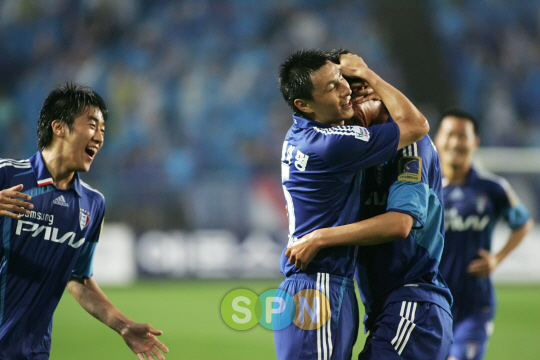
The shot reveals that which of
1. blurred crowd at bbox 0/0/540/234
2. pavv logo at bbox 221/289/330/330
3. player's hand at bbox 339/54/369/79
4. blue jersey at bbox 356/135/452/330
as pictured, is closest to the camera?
pavv logo at bbox 221/289/330/330

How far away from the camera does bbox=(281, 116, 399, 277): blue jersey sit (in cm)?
288

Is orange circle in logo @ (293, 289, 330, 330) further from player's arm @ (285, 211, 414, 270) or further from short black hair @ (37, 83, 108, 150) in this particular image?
short black hair @ (37, 83, 108, 150)

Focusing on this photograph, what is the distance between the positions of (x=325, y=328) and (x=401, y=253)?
54 cm

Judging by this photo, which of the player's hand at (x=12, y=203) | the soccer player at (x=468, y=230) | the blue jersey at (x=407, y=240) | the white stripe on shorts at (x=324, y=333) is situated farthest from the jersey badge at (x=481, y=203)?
the player's hand at (x=12, y=203)

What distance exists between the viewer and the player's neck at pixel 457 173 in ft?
17.0

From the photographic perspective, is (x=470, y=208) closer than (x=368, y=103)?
No

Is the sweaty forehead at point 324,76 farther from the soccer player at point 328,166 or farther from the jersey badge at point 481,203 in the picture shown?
the jersey badge at point 481,203

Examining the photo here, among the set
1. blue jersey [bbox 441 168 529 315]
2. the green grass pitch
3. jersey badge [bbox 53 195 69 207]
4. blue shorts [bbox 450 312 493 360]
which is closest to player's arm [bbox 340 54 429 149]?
jersey badge [bbox 53 195 69 207]

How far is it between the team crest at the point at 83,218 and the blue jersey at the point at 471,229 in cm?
291

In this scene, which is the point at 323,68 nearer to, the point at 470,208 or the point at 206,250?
the point at 470,208

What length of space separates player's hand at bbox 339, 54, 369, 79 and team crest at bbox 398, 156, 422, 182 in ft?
1.63

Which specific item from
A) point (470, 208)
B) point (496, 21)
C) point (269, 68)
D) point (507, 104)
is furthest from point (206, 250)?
point (496, 21)

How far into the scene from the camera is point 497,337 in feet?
25.8

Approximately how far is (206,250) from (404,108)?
9.82 meters
